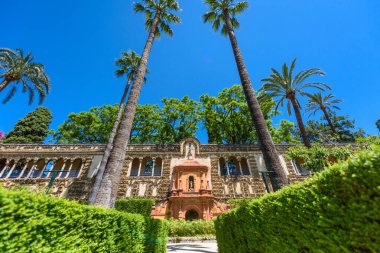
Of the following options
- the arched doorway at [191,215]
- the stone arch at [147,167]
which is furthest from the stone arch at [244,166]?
the stone arch at [147,167]

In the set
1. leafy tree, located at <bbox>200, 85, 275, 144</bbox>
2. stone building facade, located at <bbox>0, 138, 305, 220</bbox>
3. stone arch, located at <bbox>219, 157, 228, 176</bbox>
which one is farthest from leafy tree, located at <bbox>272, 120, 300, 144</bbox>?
stone arch, located at <bbox>219, 157, 228, 176</bbox>

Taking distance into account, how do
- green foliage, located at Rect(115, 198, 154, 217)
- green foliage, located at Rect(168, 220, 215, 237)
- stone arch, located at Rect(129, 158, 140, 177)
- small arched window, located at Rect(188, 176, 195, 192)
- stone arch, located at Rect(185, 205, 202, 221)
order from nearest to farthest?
green foliage, located at Rect(168, 220, 215, 237)
stone arch, located at Rect(185, 205, 202, 221)
green foliage, located at Rect(115, 198, 154, 217)
small arched window, located at Rect(188, 176, 195, 192)
stone arch, located at Rect(129, 158, 140, 177)

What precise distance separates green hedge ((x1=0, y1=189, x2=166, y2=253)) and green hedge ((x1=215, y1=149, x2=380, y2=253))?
3542 mm

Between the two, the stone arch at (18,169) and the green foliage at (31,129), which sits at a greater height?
the green foliage at (31,129)

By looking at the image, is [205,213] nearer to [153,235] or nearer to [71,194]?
[153,235]

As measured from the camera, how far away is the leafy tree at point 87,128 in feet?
98.8

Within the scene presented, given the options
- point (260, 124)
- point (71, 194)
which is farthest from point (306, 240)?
point (71, 194)

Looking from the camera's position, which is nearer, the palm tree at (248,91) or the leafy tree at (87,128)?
the palm tree at (248,91)

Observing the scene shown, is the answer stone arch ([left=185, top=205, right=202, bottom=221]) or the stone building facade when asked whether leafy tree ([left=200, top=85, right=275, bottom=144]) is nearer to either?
the stone building facade

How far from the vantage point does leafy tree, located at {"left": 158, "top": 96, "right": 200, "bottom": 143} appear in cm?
3100

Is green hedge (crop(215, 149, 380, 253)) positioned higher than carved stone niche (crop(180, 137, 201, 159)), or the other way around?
carved stone niche (crop(180, 137, 201, 159))

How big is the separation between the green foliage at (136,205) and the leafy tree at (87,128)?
49.5ft

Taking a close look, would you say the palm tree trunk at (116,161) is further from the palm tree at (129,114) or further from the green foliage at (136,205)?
the green foliage at (136,205)

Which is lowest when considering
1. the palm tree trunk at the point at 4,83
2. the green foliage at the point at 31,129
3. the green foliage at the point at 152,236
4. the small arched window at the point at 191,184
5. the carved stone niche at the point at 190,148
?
the green foliage at the point at 152,236
